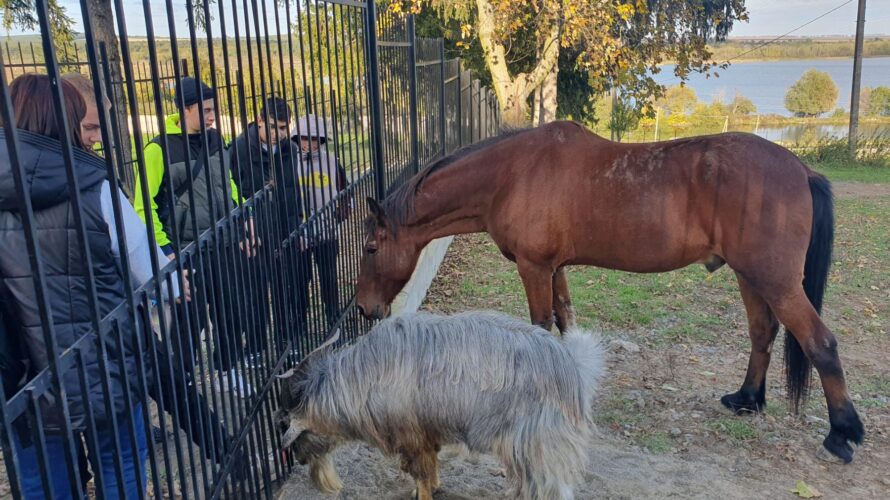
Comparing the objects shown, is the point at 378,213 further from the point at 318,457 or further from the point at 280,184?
the point at 318,457

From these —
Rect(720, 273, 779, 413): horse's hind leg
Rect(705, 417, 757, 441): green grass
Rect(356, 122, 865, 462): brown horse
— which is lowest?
Rect(705, 417, 757, 441): green grass

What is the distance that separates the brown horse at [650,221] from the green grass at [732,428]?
0.16 metres

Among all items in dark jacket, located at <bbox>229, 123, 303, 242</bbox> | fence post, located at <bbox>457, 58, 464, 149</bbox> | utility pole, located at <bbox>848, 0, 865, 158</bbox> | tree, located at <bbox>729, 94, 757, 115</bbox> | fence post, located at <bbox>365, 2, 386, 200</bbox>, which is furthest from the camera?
tree, located at <bbox>729, 94, 757, 115</bbox>

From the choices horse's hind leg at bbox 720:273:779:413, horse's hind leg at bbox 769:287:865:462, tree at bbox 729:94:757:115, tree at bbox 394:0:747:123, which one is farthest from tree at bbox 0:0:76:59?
tree at bbox 729:94:757:115

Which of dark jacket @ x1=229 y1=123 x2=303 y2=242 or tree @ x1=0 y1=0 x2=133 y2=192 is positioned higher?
tree @ x1=0 y1=0 x2=133 y2=192

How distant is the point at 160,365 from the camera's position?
2.36m

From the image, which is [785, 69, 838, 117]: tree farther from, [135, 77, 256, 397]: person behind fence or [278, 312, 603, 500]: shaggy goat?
[135, 77, 256, 397]: person behind fence

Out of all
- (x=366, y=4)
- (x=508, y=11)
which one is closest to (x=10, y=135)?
(x=366, y=4)

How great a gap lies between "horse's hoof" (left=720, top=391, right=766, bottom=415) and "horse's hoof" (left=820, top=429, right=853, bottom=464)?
53 centimetres

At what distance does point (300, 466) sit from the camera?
3.59m

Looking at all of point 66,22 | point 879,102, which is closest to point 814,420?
point 66,22

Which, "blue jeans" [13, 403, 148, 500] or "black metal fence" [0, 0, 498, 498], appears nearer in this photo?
"black metal fence" [0, 0, 498, 498]

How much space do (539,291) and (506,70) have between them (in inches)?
422

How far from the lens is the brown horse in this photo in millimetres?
4027
